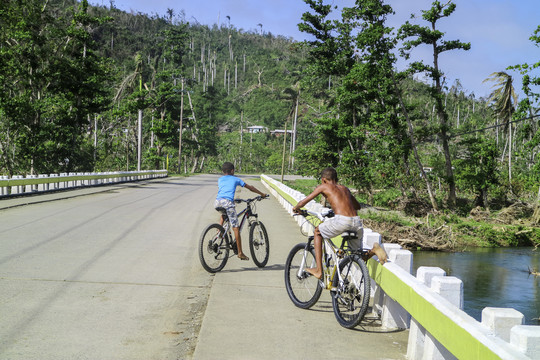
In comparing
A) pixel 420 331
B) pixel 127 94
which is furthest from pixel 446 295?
pixel 127 94

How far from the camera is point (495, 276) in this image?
748 inches

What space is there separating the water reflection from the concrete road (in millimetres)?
6708

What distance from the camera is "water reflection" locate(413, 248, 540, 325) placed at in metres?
15.3

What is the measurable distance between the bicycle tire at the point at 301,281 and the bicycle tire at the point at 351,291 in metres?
0.39

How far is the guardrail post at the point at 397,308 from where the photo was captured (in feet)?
19.9

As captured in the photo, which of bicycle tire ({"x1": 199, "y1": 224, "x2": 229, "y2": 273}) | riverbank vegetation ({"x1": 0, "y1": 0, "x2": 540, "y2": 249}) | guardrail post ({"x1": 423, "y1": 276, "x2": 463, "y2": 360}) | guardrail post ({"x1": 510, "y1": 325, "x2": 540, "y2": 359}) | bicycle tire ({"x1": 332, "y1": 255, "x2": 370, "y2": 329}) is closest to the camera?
guardrail post ({"x1": 510, "y1": 325, "x2": 540, "y2": 359})

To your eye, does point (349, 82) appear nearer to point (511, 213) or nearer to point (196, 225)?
point (511, 213)

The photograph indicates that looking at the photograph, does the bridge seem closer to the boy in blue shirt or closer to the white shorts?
the white shorts

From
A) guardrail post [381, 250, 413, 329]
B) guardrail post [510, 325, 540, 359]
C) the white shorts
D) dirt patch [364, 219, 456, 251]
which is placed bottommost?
dirt patch [364, 219, 456, 251]

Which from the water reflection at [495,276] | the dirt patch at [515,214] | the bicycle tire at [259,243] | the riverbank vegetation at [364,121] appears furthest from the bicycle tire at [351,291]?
the dirt patch at [515,214]

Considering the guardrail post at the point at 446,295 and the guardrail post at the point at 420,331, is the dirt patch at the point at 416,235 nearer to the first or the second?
the guardrail post at the point at 420,331

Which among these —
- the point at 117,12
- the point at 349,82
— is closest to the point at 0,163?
the point at 349,82

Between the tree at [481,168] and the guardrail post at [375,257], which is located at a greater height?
the tree at [481,168]

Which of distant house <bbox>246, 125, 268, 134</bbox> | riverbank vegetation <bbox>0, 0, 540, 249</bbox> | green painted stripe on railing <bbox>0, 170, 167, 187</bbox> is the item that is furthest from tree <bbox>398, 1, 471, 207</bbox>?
distant house <bbox>246, 125, 268, 134</bbox>
